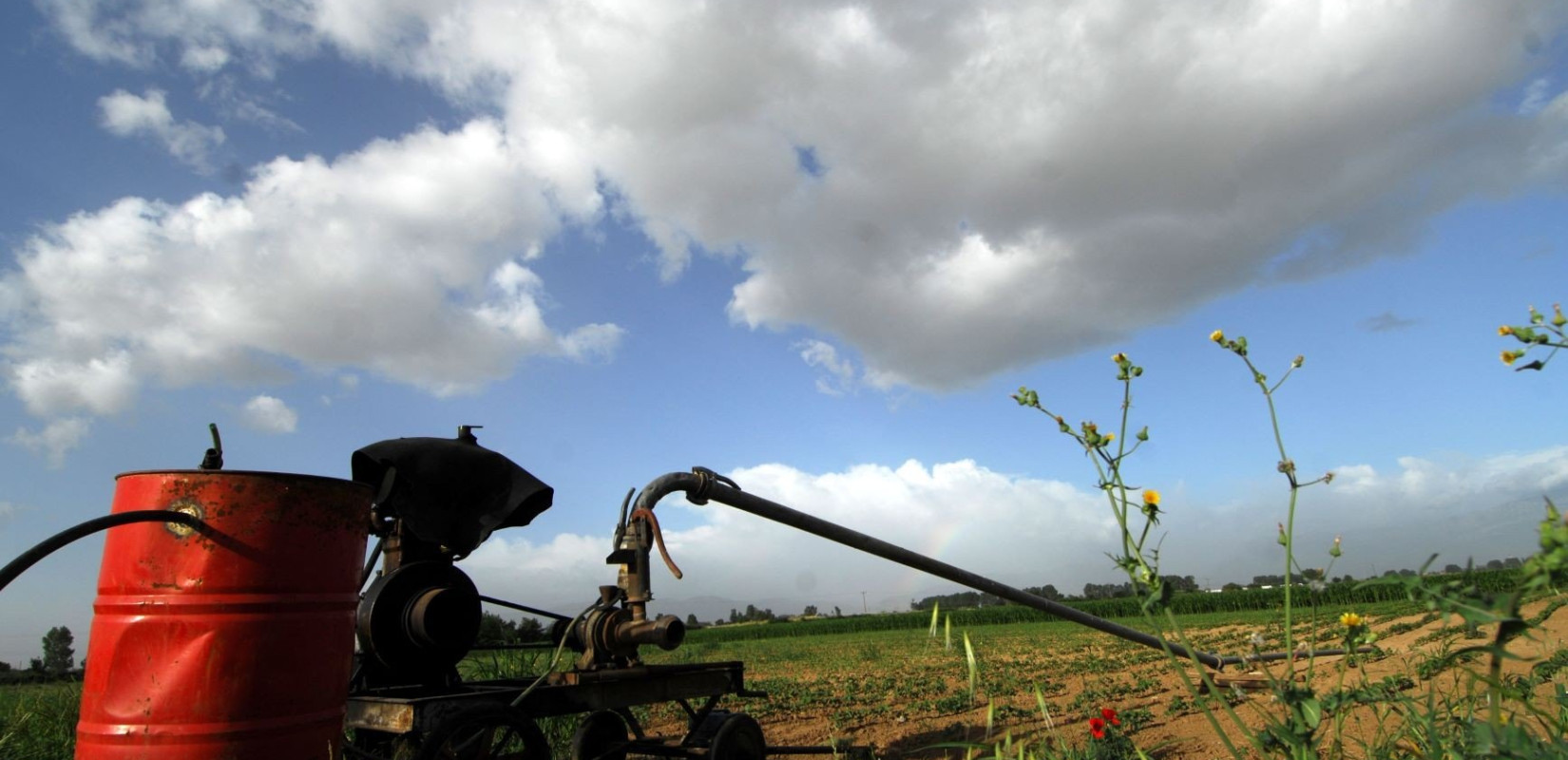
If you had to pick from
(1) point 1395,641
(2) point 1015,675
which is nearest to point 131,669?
(2) point 1015,675

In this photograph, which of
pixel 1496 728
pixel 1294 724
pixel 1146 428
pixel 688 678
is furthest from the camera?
pixel 688 678

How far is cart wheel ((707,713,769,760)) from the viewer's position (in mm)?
4258

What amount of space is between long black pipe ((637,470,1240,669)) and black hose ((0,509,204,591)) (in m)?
1.70

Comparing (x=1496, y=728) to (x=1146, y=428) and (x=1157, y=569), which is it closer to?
(x=1157, y=569)

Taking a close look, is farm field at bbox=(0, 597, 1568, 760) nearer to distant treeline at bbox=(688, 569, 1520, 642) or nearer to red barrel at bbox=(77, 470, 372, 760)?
red barrel at bbox=(77, 470, 372, 760)

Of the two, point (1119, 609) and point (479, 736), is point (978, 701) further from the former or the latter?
point (1119, 609)

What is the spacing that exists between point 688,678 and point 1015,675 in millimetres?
9695

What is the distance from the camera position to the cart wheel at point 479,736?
3.09 metres

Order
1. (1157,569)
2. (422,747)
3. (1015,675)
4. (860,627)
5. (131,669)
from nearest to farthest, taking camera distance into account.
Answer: (1157,569) < (131,669) < (422,747) < (1015,675) < (860,627)

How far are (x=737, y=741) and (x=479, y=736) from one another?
5.19 ft

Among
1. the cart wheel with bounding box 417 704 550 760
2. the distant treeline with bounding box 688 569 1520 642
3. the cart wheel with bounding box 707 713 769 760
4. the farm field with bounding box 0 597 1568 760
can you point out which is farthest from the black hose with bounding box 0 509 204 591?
the distant treeline with bounding box 688 569 1520 642

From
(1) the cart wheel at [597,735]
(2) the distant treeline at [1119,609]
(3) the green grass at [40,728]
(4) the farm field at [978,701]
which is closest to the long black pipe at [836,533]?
(4) the farm field at [978,701]

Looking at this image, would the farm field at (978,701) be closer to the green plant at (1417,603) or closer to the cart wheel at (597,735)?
the green plant at (1417,603)

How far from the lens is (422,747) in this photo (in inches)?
120
